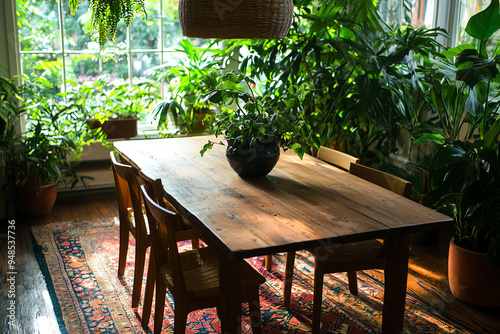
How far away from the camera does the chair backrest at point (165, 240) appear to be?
1.98m

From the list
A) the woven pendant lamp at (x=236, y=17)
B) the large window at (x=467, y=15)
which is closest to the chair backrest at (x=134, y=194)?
the woven pendant lamp at (x=236, y=17)

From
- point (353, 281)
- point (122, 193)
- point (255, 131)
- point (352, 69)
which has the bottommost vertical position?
point (353, 281)

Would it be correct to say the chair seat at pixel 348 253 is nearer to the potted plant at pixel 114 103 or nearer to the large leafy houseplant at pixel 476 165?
the large leafy houseplant at pixel 476 165

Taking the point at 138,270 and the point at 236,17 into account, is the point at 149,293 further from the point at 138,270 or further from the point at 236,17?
the point at 236,17

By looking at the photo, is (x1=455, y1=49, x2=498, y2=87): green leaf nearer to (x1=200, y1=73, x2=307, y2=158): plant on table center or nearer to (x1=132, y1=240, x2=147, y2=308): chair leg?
(x1=200, y1=73, x2=307, y2=158): plant on table center

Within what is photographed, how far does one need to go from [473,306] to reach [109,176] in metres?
3.15

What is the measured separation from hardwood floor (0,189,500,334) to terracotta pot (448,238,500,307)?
0.18 feet

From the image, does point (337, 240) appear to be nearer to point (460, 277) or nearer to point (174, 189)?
point (174, 189)

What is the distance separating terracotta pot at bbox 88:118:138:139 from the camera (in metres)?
4.51

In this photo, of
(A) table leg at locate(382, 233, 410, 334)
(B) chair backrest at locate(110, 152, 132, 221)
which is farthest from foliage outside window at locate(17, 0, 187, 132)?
(A) table leg at locate(382, 233, 410, 334)

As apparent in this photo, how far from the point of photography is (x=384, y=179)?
2.58 meters

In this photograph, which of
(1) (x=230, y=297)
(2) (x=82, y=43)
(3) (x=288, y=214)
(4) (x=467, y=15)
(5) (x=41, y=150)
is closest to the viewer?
(1) (x=230, y=297)

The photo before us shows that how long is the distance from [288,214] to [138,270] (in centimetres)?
105

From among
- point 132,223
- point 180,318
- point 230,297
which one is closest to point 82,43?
point 132,223
